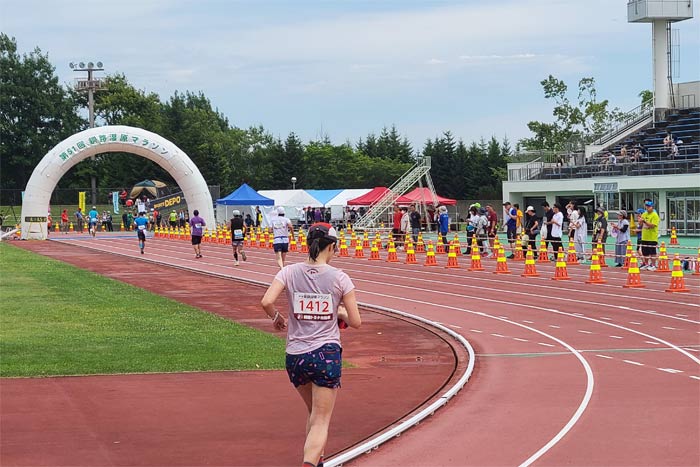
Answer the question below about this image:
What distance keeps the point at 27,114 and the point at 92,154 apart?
43.1m

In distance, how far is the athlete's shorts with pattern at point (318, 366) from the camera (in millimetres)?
7672

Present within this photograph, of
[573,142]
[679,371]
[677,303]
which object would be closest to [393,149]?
[573,142]

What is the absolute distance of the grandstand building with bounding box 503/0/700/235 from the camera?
51125 mm

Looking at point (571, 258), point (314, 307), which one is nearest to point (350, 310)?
point (314, 307)

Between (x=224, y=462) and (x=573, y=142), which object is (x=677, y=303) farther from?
(x=573, y=142)

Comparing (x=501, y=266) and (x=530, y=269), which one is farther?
(x=501, y=266)

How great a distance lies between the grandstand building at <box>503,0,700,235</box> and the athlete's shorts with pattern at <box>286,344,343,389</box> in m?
44.7

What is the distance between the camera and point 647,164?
52344 mm

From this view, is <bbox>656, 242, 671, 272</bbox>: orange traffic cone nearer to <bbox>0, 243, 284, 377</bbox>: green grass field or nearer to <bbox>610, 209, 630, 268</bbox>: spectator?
<bbox>610, 209, 630, 268</bbox>: spectator

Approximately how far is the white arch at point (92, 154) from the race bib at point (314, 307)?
52.5 metres

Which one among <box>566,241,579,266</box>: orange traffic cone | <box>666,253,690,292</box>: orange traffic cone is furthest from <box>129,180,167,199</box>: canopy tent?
<box>666,253,690,292</box>: orange traffic cone

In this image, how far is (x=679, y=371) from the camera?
12.9 m

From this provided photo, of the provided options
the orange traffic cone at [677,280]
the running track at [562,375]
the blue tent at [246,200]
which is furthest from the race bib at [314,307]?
the blue tent at [246,200]

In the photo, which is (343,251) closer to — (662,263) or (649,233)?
(649,233)
